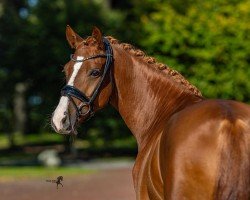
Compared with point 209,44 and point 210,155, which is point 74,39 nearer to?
point 210,155

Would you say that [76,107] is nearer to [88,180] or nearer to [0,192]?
[0,192]

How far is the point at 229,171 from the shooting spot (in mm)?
3939

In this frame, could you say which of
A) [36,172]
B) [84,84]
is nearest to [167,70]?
[84,84]

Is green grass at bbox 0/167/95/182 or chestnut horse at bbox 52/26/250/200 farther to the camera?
green grass at bbox 0/167/95/182

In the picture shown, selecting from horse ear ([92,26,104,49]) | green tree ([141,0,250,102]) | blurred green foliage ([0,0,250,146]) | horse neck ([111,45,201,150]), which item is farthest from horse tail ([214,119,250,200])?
green tree ([141,0,250,102])

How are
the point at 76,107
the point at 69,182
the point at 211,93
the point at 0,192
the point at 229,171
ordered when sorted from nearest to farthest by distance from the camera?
the point at 229,171 → the point at 76,107 → the point at 0,192 → the point at 69,182 → the point at 211,93

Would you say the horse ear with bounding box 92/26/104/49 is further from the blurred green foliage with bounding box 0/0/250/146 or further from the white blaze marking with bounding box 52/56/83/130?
the blurred green foliage with bounding box 0/0/250/146

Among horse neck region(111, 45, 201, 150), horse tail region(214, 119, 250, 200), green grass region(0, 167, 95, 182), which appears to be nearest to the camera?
horse tail region(214, 119, 250, 200)

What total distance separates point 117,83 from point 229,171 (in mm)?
1686

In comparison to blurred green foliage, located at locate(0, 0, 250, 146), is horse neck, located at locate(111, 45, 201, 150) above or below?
above

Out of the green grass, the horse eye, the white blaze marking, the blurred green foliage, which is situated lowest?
the green grass

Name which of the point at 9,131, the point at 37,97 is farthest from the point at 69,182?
the point at 9,131

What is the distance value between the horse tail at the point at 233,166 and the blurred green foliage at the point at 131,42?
1552cm

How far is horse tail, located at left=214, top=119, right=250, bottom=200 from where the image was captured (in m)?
3.94
